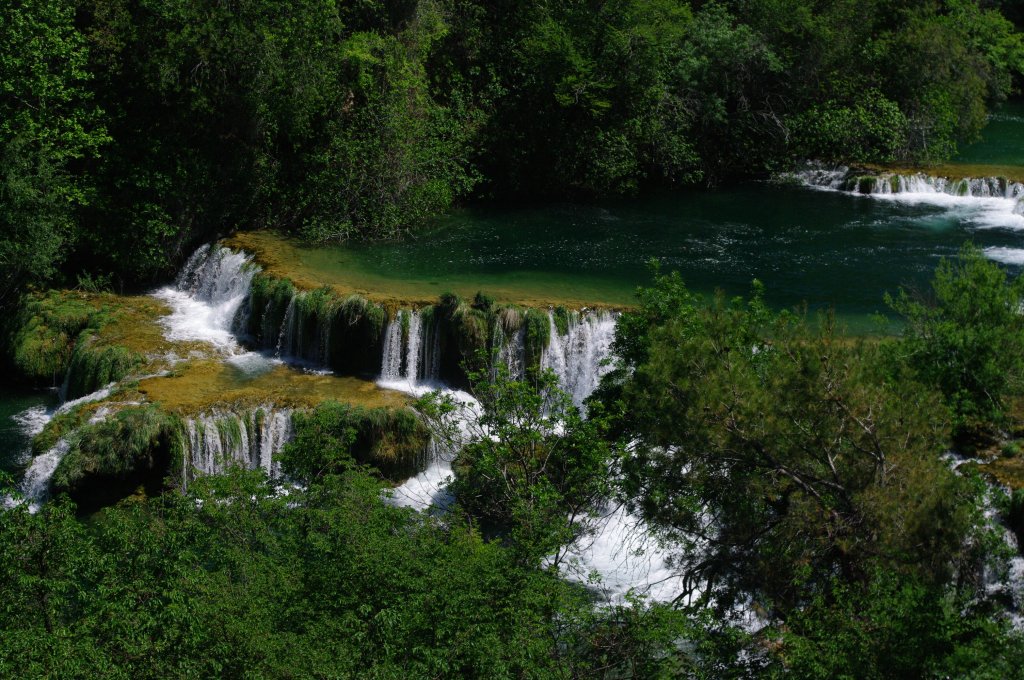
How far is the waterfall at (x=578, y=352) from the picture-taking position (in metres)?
23.0

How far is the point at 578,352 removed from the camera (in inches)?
914

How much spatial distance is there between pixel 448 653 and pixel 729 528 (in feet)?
13.0

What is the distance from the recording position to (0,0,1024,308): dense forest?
2605 cm

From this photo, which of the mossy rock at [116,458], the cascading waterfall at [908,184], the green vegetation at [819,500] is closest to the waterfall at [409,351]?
the mossy rock at [116,458]

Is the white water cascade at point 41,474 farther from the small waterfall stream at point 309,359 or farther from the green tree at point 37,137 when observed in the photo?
the green tree at point 37,137

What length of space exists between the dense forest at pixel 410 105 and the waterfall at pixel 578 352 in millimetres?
7979

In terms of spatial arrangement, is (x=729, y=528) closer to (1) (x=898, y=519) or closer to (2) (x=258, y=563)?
(1) (x=898, y=519)

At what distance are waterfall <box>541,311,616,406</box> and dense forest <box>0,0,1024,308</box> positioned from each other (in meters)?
7.98

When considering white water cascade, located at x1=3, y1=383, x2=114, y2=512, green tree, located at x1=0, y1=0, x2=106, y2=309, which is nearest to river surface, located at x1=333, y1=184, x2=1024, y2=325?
green tree, located at x1=0, y1=0, x2=106, y2=309

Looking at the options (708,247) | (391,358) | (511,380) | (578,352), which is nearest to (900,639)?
(511,380)

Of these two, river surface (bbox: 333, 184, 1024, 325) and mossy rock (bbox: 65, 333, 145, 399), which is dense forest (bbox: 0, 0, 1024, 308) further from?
mossy rock (bbox: 65, 333, 145, 399)

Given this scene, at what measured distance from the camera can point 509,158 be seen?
110ft

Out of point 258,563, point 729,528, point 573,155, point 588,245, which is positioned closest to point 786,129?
point 573,155

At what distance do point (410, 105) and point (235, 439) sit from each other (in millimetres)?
13737
